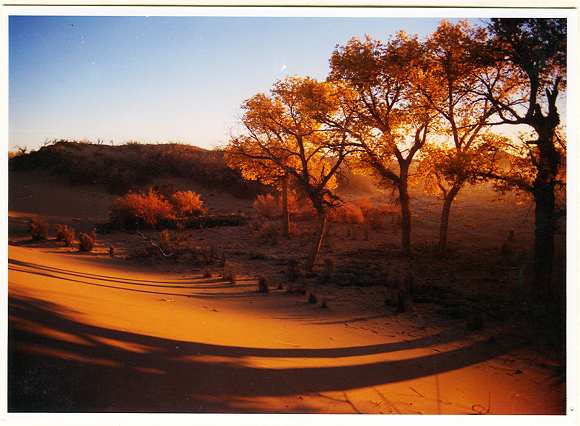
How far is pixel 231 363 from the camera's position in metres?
4.75

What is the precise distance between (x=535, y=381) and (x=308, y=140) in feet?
28.8

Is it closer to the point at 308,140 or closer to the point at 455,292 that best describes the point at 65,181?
the point at 308,140

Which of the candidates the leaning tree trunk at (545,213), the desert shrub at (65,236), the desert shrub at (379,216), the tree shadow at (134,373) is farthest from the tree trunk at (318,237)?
the desert shrub at (379,216)

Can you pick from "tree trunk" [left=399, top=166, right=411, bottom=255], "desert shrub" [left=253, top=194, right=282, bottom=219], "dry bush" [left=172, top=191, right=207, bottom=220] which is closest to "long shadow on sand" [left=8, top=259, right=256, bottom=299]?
"tree trunk" [left=399, top=166, right=411, bottom=255]

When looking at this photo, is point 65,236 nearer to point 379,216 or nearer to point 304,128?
point 304,128

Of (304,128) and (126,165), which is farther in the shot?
(126,165)

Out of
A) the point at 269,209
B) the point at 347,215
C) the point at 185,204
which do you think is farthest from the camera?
the point at 269,209

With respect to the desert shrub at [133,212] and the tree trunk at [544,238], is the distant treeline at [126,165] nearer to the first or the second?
the desert shrub at [133,212]

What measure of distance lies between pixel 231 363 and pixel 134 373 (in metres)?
1.21

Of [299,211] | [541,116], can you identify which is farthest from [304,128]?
[299,211]

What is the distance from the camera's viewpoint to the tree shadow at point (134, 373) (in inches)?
161

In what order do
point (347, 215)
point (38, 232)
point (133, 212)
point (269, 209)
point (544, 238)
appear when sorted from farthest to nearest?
point (269, 209), point (347, 215), point (133, 212), point (38, 232), point (544, 238)

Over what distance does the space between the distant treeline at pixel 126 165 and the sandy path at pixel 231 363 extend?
21800mm
